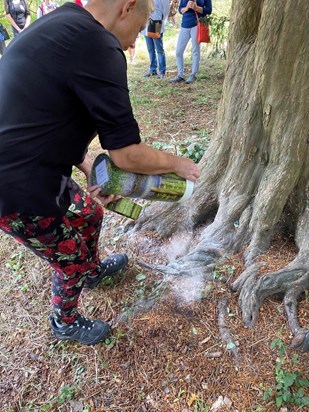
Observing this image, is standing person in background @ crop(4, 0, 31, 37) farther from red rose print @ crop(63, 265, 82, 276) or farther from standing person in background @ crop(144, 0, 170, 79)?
red rose print @ crop(63, 265, 82, 276)

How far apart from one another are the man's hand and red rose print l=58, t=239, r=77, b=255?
260 mm

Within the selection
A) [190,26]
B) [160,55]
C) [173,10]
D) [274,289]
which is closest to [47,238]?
[274,289]

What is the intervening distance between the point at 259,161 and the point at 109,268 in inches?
50.0

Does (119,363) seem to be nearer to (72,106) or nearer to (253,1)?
(72,106)

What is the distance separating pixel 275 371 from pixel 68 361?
1191mm

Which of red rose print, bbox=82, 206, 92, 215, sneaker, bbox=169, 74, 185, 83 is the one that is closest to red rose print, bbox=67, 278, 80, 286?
red rose print, bbox=82, 206, 92, 215

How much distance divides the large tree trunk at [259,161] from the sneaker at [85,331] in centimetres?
64

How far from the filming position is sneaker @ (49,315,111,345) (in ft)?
7.30

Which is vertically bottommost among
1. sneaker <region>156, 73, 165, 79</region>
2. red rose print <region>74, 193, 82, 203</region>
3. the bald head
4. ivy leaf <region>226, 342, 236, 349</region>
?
sneaker <region>156, 73, 165, 79</region>

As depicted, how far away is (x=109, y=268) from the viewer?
2574 millimetres

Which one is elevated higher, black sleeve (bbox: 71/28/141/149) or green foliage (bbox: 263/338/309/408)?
black sleeve (bbox: 71/28/141/149)

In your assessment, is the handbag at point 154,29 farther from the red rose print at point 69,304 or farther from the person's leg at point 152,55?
the red rose print at point 69,304

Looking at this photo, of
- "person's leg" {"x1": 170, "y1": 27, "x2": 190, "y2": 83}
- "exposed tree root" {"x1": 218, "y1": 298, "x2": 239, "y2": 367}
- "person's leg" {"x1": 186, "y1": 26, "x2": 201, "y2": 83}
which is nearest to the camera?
"exposed tree root" {"x1": 218, "y1": 298, "x2": 239, "y2": 367}

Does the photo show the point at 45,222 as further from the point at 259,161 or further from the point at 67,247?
the point at 259,161
